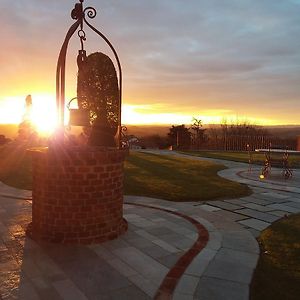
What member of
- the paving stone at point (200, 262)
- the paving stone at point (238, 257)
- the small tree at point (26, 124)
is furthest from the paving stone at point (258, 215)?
the small tree at point (26, 124)

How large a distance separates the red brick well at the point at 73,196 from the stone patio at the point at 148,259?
21 centimetres

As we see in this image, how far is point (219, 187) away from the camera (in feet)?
31.2

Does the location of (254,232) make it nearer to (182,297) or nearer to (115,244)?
(115,244)

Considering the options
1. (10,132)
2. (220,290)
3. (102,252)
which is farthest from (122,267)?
(10,132)

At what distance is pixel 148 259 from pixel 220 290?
3.39 ft

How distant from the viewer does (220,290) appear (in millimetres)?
3479

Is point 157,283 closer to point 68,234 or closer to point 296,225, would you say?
point 68,234

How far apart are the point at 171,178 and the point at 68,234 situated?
6.73 metres

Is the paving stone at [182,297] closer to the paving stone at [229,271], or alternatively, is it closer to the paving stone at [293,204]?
the paving stone at [229,271]

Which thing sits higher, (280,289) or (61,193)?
(61,193)

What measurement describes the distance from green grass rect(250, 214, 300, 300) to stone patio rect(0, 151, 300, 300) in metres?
0.12

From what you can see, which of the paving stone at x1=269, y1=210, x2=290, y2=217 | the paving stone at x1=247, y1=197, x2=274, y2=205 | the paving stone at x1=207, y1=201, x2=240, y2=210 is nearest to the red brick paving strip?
the paving stone at x1=207, y1=201, x2=240, y2=210

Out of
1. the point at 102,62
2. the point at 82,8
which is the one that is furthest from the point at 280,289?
the point at 102,62

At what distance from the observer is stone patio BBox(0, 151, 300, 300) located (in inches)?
135
